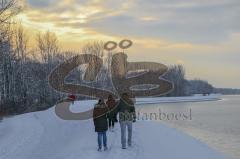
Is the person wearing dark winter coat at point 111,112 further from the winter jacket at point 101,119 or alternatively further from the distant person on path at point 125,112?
the winter jacket at point 101,119

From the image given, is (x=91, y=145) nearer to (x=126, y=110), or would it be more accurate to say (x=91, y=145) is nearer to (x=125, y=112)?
(x=125, y=112)

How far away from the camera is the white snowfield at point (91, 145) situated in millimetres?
16719

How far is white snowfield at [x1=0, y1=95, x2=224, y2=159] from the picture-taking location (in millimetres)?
16719

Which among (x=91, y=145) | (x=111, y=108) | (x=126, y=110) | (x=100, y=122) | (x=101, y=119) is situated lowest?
(x=91, y=145)

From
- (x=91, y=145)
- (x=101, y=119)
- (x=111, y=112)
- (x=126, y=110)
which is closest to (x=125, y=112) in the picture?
(x=126, y=110)

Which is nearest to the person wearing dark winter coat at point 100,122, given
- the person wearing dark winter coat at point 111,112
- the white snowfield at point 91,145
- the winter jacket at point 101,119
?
the winter jacket at point 101,119

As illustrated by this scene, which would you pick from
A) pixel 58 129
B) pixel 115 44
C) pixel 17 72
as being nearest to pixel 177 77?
pixel 17 72

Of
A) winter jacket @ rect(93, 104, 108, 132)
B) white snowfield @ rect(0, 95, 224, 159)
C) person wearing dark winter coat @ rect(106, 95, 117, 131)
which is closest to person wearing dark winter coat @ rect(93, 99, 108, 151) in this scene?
winter jacket @ rect(93, 104, 108, 132)

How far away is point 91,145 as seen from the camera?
61.0ft

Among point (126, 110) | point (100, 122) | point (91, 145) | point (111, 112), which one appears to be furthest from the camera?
point (111, 112)

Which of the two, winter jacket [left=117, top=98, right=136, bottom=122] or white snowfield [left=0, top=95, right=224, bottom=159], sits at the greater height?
winter jacket [left=117, top=98, right=136, bottom=122]

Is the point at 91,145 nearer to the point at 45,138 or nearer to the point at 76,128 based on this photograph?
the point at 45,138

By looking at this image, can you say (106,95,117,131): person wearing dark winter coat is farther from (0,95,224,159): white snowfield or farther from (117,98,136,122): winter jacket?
(117,98,136,122): winter jacket

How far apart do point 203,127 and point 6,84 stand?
33830mm
